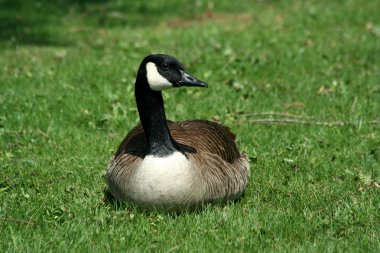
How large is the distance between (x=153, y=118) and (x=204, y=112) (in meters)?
2.80

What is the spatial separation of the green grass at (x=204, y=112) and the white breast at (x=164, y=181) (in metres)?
0.17

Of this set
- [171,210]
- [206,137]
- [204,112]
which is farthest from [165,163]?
[204,112]

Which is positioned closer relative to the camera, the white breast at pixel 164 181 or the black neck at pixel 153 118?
the white breast at pixel 164 181

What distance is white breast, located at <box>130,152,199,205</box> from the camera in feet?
15.8

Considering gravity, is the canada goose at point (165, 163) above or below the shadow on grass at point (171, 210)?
above

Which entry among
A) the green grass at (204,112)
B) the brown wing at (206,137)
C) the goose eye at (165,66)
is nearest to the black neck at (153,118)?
the goose eye at (165,66)

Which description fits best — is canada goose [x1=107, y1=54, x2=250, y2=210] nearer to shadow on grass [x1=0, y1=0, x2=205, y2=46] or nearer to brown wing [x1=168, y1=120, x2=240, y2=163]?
brown wing [x1=168, y1=120, x2=240, y2=163]

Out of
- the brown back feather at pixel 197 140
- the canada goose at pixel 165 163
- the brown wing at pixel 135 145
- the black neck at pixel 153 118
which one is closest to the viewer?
the canada goose at pixel 165 163

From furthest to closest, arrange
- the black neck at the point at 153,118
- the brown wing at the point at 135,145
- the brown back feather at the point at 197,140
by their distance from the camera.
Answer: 1. the brown back feather at the point at 197,140
2. the brown wing at the point at 135,145
3. the black neck at the point at 153,118

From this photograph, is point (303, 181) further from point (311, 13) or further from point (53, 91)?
point (311, 13)

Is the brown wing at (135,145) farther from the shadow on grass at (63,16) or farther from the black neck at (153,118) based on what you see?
the shadow on grass at (63,16)

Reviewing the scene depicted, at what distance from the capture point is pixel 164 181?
4789mm

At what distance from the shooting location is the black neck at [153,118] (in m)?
4.95

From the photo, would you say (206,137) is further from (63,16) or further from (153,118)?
(63,16)
